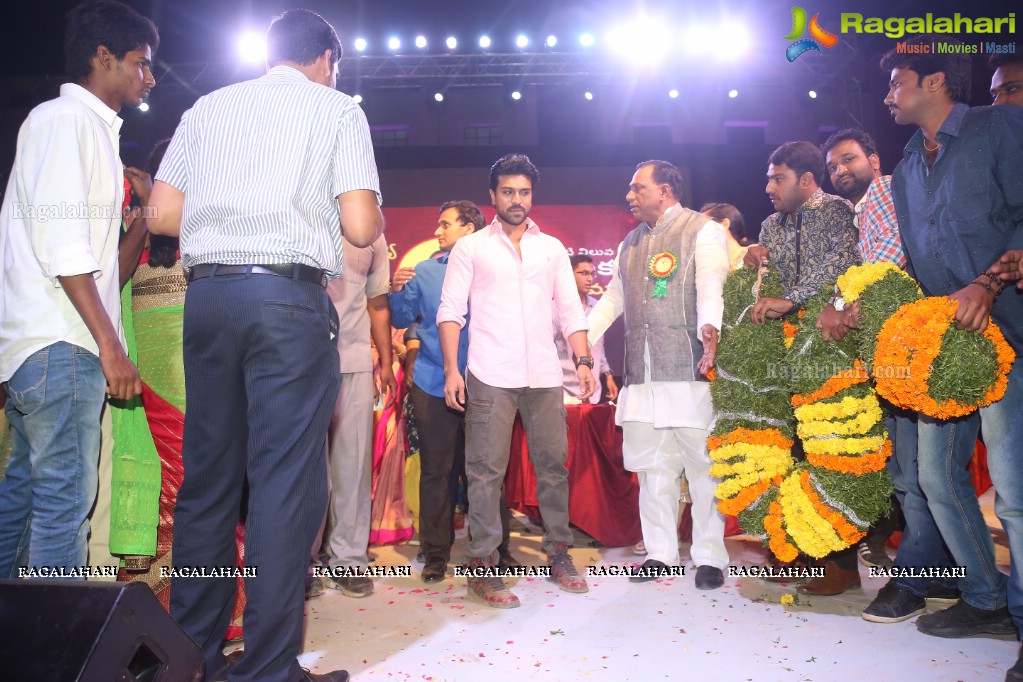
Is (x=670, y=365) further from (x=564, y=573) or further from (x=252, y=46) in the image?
(x=252, y=46)

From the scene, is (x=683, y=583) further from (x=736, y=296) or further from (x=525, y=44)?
(x=525, y=44)

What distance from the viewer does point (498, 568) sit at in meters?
3.62

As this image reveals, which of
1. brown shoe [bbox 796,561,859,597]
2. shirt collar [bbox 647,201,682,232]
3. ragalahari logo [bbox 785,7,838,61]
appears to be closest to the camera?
brown shoe [bbox 796,561,859,597]

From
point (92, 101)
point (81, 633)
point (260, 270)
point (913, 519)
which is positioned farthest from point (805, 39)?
point (81, 633)

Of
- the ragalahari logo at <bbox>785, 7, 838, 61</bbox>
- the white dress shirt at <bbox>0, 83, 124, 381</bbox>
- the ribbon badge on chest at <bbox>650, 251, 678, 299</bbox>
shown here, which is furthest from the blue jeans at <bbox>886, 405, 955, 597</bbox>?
the ragalahari logo at <bbox>785, 7, 838, 61</bbox>

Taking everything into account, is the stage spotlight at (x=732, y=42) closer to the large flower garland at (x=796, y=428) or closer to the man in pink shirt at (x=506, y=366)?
the man in pink shirt at (x=506, y=366)

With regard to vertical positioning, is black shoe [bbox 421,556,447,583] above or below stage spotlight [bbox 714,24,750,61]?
below

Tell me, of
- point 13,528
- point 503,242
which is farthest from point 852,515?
point 13,528

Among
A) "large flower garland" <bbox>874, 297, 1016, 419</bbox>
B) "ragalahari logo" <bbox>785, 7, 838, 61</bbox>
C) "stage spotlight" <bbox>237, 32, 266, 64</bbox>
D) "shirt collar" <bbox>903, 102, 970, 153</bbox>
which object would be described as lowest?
"large flower garland" <bbox>874, 297, 1016, 419</bbox>

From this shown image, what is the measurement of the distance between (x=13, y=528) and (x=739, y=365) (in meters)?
2.76

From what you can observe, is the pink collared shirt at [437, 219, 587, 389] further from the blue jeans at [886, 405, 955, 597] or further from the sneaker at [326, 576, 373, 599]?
the blue jeans at [886, 405, 955, 597]

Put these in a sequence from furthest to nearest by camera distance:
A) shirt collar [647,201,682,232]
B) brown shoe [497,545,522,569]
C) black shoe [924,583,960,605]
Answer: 1. brown shoe [497,545,522,569]
2. shirt collar [647,201,682,232]
3. black shoe [924,583,960,605]

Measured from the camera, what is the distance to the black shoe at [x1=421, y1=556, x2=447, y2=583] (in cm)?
394

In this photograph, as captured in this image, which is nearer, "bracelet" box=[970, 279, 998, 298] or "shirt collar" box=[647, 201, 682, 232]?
"bracelet" box=[970, 279, 998, 298]
